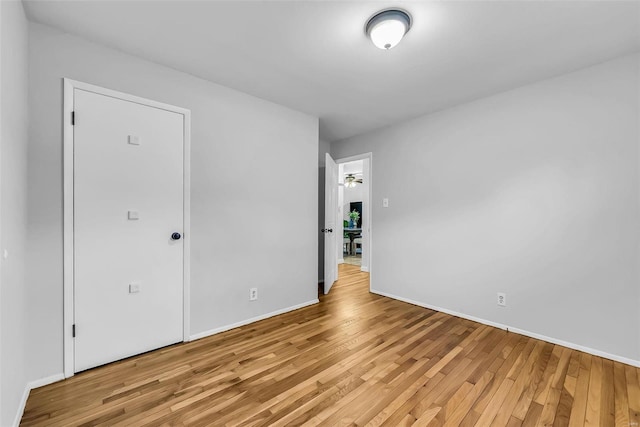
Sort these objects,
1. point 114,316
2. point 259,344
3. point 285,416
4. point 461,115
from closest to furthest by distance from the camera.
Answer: point 285,416 < point 114,316 < point 259,344 < point 461,115

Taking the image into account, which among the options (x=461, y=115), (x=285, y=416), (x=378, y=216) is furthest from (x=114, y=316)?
(x=461, y=115)

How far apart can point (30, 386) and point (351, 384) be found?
6.97 ft

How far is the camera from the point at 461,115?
312 cm

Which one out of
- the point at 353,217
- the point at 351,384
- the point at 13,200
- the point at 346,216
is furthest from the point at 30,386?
→ the point at 346,216

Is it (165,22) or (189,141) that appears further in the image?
(189,141)

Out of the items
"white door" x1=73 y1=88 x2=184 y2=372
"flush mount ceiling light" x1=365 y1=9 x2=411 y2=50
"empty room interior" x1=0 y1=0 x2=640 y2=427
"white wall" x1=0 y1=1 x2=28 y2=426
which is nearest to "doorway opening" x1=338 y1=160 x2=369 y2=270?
"empty room interior" x1=0 y1=0 x2=640 y2=427

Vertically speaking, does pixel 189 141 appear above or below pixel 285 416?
above

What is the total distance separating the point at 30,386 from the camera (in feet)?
5.79

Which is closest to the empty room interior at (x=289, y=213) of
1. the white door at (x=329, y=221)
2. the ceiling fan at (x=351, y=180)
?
the white door at (x=329, y=221)

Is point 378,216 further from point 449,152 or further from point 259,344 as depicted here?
point 259,344

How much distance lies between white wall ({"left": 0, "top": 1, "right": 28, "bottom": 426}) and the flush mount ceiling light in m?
1.97

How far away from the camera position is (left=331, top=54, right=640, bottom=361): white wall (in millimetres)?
2176

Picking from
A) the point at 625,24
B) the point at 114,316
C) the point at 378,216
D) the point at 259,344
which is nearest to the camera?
the point at 625,24

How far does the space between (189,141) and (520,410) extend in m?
3.15
